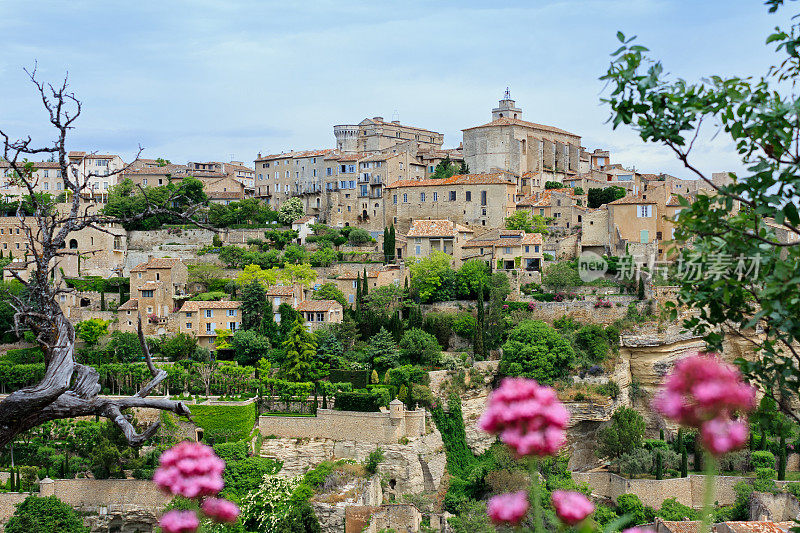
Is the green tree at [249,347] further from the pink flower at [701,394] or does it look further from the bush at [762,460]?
the pink flower at [701,394]

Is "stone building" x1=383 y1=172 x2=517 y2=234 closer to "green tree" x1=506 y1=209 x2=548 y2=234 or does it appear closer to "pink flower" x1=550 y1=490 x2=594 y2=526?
"green tree" x1=506 y1=209 x2=548 y2=234

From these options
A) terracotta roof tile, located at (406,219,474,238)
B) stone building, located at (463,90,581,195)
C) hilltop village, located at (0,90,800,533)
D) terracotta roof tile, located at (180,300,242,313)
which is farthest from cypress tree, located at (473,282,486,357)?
stone building, located at (463,90,581,195)

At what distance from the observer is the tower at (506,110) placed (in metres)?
67.3

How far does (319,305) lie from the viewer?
38875 mm

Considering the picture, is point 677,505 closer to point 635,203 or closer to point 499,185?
point 635,203

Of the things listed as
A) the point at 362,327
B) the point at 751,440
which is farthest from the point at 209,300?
the point at 751,440

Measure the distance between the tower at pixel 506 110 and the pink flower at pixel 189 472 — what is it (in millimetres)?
65278

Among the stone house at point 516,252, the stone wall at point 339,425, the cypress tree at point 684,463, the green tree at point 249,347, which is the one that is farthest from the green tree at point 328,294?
the cypress tree at point 684,463

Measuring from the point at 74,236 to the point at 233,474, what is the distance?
92.9ft

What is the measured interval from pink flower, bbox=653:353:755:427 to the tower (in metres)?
65.5

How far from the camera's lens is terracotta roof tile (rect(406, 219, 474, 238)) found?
4494 centimetres

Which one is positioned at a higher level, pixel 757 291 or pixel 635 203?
pixel 635 203

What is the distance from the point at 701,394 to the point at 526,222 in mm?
43842

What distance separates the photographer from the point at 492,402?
11.2ft
